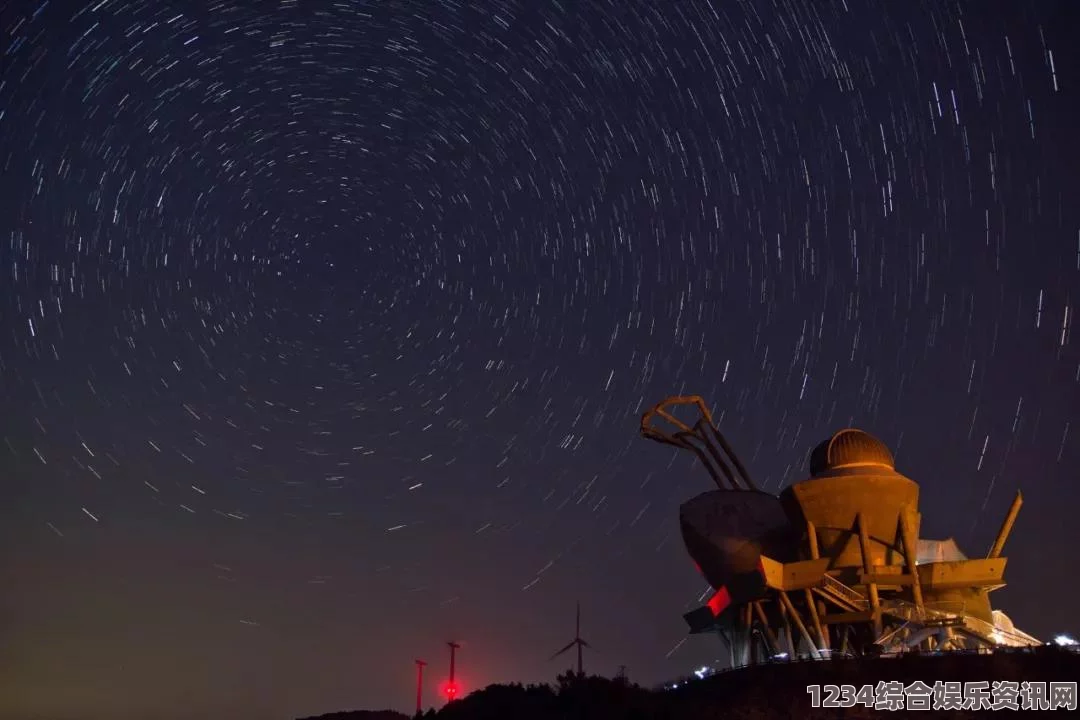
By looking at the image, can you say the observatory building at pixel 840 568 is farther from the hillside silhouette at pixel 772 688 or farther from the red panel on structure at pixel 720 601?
the hillside silhouette at pixel 772 688

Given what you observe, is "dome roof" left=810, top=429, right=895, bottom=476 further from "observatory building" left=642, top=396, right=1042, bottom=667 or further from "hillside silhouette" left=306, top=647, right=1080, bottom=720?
"hillside silhouette" left=306, top=647, right=1080, bottom=720

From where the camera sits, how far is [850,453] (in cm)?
4547

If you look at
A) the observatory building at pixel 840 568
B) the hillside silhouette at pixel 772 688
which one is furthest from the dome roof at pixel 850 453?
the hillside silhouette at pixel 772 688

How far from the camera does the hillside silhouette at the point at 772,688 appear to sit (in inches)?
1192

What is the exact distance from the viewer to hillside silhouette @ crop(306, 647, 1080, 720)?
99.3ft

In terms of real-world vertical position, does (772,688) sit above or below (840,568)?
below

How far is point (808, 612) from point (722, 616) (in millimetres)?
6773

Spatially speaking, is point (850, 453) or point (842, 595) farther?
point (850, 453)

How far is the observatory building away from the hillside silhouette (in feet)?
17.5

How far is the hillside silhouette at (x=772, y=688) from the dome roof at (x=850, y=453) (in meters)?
13.5

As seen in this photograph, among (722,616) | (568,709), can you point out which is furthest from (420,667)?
(568,709)

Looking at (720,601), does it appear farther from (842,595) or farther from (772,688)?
(772,688)

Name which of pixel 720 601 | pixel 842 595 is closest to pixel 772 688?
pixel 842 595

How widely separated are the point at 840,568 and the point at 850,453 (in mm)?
6252
